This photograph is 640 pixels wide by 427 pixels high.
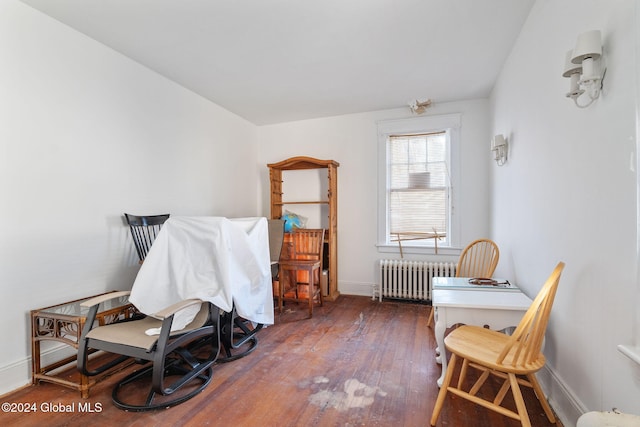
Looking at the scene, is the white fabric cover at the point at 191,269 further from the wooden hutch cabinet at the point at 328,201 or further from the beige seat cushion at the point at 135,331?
the wooden hutch cabinet at the point at 328,201

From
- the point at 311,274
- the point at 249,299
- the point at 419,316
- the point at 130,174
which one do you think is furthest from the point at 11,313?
the point at 419,316

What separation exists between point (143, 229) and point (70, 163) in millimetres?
772

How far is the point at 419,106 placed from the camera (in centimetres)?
387

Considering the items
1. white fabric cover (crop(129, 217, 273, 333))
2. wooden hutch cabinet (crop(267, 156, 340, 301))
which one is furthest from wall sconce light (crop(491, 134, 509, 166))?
white fabric cover (crop(129, 217, 273, 333))

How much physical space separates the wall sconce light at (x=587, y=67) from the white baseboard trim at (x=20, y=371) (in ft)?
12.0

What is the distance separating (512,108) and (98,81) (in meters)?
3.62

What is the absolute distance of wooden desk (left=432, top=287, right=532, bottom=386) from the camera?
1842mm

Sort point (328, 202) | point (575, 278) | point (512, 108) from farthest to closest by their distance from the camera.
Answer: point (328, 202)
point (512, 108)
point (575, 278)

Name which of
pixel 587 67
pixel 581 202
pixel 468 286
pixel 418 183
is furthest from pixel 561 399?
pixel 418 183

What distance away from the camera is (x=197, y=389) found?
6.46 feet

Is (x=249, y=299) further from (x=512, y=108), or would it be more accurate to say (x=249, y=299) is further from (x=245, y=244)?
(x=512, y=108)

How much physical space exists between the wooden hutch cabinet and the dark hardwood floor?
1378 mm

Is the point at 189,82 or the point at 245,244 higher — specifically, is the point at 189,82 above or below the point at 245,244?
above

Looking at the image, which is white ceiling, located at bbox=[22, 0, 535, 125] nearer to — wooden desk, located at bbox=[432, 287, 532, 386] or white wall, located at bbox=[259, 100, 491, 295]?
white wall, located at bbox=[259, 100, 491, 295]
